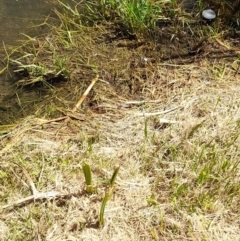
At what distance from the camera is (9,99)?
2.64 meters

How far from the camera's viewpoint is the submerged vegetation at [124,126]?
2074 mm

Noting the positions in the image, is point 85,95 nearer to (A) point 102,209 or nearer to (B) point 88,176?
(B) point 88,176

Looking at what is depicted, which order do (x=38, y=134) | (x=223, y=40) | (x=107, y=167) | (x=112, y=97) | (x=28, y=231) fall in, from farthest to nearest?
(x=223, y=40) → (x=112, y=97) → (x=38, y=134) → (x=107, y=167) → (x=28, y=231)

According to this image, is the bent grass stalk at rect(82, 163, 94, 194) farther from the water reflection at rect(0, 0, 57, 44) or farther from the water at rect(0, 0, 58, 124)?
the water reflection at rect(0, 0, 57, 44)

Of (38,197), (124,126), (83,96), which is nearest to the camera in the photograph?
(38,197)

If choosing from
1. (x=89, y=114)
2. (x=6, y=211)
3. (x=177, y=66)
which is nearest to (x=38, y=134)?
(x=89, y=114)

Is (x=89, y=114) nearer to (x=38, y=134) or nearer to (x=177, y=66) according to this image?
(x=38, y=134)

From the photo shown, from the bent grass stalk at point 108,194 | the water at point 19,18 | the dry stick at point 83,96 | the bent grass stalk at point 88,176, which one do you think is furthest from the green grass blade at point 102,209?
the water at point 19,18

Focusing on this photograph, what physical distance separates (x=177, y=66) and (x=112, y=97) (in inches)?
19.0

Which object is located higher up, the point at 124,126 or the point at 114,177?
the point at 114,177

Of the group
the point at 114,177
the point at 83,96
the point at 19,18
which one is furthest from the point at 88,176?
the point at 19,18

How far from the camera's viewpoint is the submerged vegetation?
207 centimetres

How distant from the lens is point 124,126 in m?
2.44

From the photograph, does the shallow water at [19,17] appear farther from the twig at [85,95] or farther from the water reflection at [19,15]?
the twig at [85,95]
